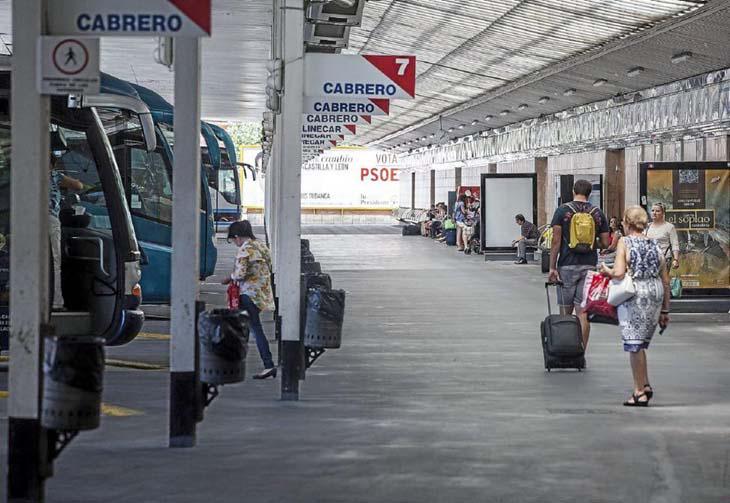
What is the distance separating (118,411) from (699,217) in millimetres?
11695

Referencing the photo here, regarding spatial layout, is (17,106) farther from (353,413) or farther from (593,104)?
(593,104)

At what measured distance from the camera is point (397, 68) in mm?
13984

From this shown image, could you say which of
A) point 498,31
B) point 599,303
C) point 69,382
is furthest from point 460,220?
point 69,382

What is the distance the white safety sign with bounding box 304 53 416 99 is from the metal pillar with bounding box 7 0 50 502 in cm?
602

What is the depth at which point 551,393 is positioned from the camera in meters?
13.0

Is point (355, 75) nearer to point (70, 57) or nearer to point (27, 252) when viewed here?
point (70, 57)

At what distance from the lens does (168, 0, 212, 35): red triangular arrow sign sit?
289 inches

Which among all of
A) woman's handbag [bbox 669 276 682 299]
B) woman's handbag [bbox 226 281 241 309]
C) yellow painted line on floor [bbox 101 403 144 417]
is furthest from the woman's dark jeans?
woman's handbag [bbox 669 276 682 299]

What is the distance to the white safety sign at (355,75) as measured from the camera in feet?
44.0

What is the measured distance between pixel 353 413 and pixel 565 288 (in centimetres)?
373

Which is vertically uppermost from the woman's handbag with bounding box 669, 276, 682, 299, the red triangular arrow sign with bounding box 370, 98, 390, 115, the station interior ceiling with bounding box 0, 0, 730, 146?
the station interior ceiling with bounding box 0, 0, 730, 146

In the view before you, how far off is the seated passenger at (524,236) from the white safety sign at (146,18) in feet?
94.7

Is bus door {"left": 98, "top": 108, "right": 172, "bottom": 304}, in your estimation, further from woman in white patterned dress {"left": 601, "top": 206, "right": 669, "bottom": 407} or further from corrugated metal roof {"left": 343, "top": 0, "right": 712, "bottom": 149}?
woman in white patterned dress {"left": 601, "top": 206, "right": 669, "bottom": 407}

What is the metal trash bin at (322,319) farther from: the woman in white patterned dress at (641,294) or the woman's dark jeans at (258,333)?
the woman in white patterned dress at (641,294)
